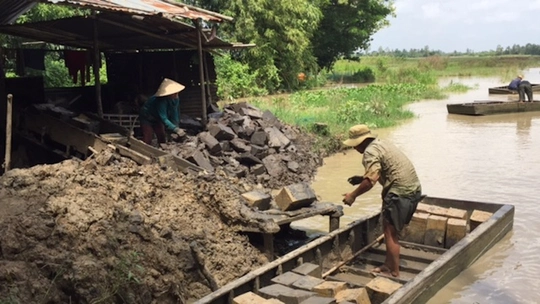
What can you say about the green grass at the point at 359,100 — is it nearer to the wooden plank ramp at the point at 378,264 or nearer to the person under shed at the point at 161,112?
the person under shed at the point at 161,112

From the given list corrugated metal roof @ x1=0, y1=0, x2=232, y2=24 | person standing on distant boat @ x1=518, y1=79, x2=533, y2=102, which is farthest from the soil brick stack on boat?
person standing on distant boat @ x1=518, y1=79, x2=533, y2=102

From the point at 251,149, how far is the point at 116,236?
5644 mm

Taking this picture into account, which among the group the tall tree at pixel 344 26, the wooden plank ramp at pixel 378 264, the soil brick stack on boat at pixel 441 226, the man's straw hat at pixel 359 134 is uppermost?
the tall tree at pixel 344 26

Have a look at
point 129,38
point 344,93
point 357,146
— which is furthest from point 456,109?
point 357,146

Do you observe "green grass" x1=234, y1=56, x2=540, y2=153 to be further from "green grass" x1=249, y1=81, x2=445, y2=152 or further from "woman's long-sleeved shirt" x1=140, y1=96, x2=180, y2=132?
"woman's long-sleeved shirt" x1=140, y1=96, x2=180, y2=132

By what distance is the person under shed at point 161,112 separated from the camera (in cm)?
866

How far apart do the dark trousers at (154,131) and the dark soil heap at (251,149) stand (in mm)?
185

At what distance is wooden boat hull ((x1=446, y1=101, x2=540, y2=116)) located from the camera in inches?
795

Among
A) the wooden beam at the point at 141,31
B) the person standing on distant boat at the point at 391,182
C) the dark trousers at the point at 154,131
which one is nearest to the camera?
the person standing on distant boat at the point at 391,182

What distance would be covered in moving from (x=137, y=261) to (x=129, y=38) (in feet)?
25.7

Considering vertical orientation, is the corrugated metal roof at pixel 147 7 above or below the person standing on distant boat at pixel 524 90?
above

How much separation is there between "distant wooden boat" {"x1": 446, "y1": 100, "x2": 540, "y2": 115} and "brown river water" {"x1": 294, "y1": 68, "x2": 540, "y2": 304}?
9.6 inches

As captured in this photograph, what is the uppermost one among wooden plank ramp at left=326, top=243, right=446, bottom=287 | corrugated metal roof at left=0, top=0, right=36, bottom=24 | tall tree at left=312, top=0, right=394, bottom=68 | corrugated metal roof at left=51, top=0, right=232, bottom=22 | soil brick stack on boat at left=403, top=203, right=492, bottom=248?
tall tree at left=312, top=0, right=394, bottom=68

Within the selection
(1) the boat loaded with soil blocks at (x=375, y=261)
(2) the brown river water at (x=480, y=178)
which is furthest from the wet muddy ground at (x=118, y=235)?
(2) the brown river water at (x=480, y=178)
